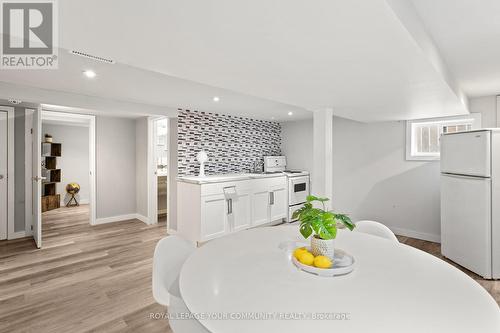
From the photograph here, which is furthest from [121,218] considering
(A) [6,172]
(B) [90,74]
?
(B) [90,74]

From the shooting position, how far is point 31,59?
7.07ft

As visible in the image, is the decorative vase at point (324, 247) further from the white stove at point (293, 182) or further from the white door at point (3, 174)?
the white door at point (3, 174)

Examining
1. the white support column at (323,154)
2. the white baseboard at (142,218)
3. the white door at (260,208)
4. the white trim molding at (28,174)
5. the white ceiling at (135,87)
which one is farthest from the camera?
the white baseboard at (142,218)

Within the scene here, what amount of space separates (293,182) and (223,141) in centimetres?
158

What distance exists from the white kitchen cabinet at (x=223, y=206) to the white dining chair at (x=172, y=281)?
6.49ft

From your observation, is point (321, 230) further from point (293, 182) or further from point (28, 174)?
point (28, 174)

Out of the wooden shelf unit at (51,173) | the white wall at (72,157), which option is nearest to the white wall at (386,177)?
the white wall at (72,157)

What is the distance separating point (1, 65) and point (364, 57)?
9.88 feet

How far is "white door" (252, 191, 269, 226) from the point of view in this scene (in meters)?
4.40

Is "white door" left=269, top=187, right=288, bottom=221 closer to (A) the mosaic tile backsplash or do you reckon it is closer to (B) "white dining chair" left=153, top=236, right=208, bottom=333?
(A) the mosaic tile backsplash

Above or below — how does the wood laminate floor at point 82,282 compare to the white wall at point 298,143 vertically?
below

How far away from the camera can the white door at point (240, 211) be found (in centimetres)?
411

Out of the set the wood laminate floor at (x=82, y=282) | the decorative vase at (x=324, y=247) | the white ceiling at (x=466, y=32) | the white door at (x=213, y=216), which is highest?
the white ceiling at (x=466, y=32)

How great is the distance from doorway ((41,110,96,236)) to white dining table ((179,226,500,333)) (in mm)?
5559
